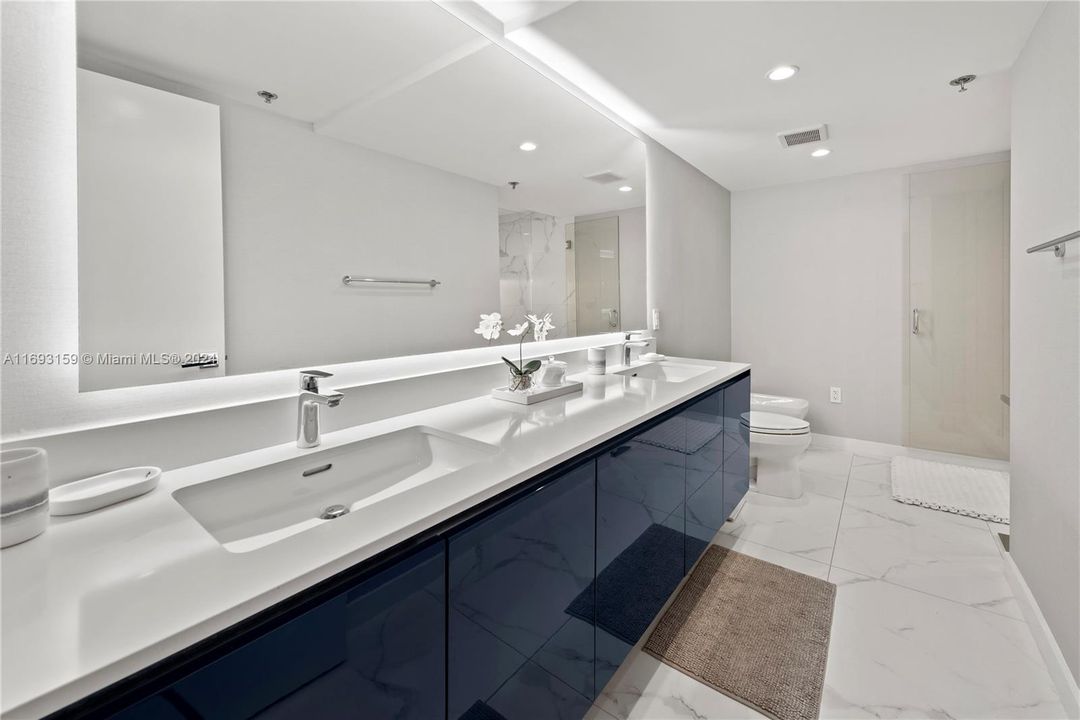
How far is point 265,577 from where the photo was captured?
0.57m

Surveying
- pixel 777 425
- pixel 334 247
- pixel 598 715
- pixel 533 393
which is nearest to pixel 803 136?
pixel 777 425

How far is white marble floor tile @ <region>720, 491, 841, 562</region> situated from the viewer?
89.0 inches

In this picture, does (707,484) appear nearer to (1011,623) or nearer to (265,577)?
(1011,623)

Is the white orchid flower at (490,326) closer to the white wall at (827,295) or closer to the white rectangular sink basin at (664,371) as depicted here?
the white rectangular sink basin at (664,371)

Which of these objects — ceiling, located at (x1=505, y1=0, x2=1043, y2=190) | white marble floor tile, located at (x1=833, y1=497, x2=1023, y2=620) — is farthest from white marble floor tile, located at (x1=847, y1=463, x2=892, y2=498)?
ceiling, located at (x1=505, y1=0, x2=1043, y2=190)

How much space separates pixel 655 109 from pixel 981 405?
2.94 meters

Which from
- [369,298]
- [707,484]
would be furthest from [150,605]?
[707,484]

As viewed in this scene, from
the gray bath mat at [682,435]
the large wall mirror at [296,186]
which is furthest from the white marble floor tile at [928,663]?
the large wall mirror at [296,186]

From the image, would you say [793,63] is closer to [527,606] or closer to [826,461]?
[527,606]

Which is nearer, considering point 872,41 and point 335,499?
point 335,499

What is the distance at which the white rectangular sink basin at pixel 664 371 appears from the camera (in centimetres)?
242

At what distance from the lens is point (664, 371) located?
2.53m

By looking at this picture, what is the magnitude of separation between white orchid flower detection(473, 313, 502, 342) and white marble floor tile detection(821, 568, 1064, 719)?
1.52m

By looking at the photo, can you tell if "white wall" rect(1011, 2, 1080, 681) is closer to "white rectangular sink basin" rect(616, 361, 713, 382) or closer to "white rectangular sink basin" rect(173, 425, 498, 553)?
"white rectangular sink basin" rect(616, 361, 713, 382)
